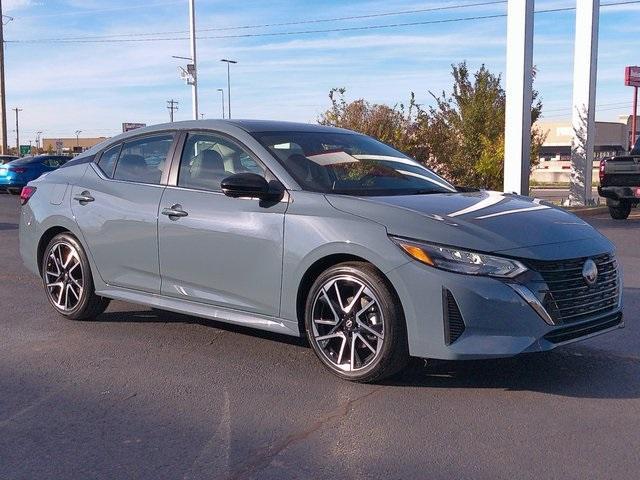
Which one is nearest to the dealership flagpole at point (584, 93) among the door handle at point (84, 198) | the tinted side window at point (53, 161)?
the door handle at point (84, 198)

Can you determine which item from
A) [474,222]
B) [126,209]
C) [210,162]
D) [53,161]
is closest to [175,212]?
[210,162]

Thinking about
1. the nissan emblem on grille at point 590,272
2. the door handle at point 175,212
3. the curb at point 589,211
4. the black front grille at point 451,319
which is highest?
the door handle at point 175,212

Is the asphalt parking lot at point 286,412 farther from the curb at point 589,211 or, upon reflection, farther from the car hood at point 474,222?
the curb at point 589,211

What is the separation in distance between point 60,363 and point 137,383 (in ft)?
2.58

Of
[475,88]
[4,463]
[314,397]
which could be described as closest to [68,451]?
[4,463]

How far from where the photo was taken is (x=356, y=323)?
471cm

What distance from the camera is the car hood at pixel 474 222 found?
442 centimetres

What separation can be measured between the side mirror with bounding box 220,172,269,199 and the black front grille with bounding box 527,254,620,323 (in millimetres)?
1760

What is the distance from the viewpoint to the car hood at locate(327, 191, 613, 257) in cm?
442

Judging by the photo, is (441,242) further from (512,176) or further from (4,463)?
(512,176)

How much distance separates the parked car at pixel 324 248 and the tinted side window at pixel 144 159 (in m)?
0.01

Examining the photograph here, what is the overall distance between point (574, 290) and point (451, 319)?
795 millimetres

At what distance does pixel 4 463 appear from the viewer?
3701mm

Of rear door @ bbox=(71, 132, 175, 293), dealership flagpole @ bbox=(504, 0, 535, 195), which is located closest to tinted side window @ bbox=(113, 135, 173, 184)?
rear door @ bbox=(71, 132, 175, 293)
